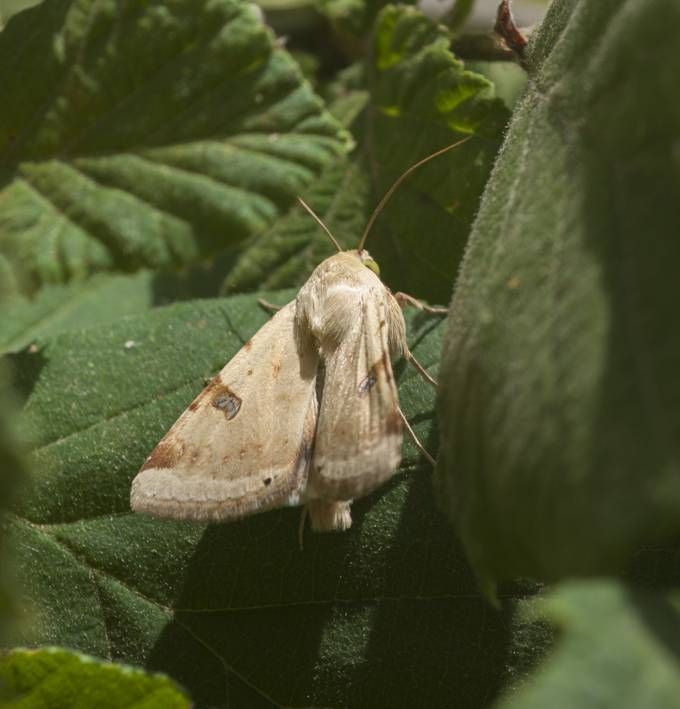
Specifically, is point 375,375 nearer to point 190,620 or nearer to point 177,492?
point 177,492

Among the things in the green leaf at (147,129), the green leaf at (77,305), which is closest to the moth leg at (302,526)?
the green leaf at (147,129)

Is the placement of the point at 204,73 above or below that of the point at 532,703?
above

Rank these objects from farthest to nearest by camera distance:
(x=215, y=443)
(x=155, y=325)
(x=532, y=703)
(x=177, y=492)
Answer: (x=155, y=325) → (x=215, y=443) → (x=177, y=492) → (x=532, y=703)

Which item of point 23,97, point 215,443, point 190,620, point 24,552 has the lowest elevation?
point 190,620

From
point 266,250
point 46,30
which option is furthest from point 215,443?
point 46,30

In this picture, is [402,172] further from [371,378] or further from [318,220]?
[371,378]

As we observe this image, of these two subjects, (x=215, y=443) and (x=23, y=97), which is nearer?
(x=215, y=443)

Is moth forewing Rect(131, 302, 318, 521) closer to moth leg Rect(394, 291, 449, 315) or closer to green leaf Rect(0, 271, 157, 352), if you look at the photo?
moth leg Rect(394, 291, 449, 315)
